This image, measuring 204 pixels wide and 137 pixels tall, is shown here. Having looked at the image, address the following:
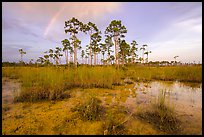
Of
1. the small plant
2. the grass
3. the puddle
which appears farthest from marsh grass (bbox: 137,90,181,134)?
the puddle

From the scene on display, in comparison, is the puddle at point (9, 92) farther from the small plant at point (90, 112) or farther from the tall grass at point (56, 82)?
the small plant at point (90, 112)

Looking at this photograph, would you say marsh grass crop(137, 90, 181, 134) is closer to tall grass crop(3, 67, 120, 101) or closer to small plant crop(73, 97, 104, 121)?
small plant crop(73, 97, 104, 121)

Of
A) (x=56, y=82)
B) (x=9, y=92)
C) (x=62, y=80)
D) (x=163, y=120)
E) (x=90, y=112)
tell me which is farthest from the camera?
(x=62, y=80)

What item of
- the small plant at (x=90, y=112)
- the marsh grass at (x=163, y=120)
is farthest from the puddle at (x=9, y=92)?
the marsh grass at (x=163, y=120)

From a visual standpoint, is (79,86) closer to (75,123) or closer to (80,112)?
(80,112)

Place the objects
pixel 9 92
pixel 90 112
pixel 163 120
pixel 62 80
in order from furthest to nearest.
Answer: pixel 62 80 → pixel 9 92 → pixel 90 112 → pixel 163 120

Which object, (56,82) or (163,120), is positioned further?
(56,82)

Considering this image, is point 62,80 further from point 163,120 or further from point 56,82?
point 163,120

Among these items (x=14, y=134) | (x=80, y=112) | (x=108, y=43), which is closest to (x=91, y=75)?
(x=80, y=112)

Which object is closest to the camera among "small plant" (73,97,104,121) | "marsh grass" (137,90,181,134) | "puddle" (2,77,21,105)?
"marsh grass" (137,90,181,134)

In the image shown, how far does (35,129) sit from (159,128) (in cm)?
243

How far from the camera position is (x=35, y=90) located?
462 centimetres

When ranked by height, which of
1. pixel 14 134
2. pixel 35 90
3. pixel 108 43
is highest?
pixel 108 43

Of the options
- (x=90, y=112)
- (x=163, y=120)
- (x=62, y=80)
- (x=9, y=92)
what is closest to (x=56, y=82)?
(x=62, y=80)
